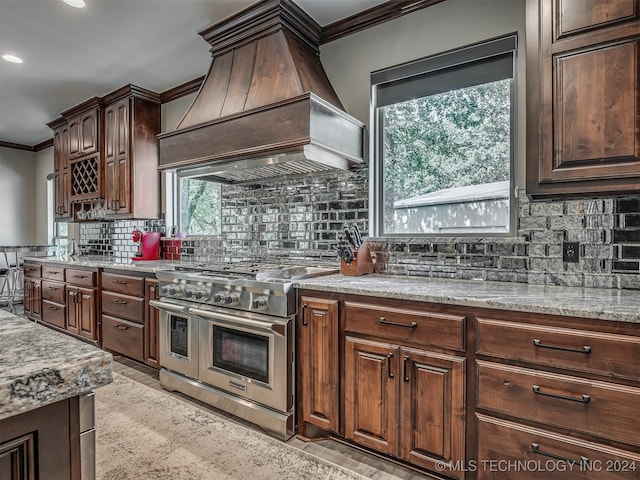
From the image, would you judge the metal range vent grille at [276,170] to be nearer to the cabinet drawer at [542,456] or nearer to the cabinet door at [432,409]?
the cabinet door at [432,409]

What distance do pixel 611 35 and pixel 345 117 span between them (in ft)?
4.70

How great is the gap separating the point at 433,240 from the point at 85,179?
4360mm

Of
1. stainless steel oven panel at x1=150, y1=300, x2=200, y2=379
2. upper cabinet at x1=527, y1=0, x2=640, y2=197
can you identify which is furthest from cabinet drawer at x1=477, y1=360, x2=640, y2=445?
stainless steel oven panel at x1=150, y1=300, x2=200, y2=379

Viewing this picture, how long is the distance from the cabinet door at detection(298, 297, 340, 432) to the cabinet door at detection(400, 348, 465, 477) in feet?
1.30

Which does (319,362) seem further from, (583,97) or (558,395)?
(583,97)

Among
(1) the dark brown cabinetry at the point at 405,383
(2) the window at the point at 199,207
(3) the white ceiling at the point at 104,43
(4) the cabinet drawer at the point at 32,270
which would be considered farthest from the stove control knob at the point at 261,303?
(4) the cabinet drawer at the point at 32,270

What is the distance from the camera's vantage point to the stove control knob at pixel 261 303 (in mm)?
2213

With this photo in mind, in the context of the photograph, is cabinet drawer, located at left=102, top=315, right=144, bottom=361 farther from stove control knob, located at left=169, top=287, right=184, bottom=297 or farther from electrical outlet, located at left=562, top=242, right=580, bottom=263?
electrical outlet, located at left=562, top=242, right=580, bottom=263

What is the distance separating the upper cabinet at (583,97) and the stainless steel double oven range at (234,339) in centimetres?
149

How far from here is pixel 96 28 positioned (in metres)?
2.87

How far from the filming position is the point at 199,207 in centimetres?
398

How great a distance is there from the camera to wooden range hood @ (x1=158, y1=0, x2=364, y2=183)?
2.31 m

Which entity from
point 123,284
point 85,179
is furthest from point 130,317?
point 85,179

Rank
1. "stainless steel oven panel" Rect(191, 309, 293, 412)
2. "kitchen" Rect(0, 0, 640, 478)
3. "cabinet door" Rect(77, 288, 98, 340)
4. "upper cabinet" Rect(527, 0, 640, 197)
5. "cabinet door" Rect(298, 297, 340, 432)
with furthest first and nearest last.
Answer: "cabinet door" Rect(77, 288, 98, 340) → "stainless steel oven panel" Rect(191, 309, 293, 412) → "cabinet door" Rect(298, 297, 340, 432) → "upper cabinet" Rect(527, 0, 640, 197) → "kitchen" Rect(0, 0, 640, 478)
